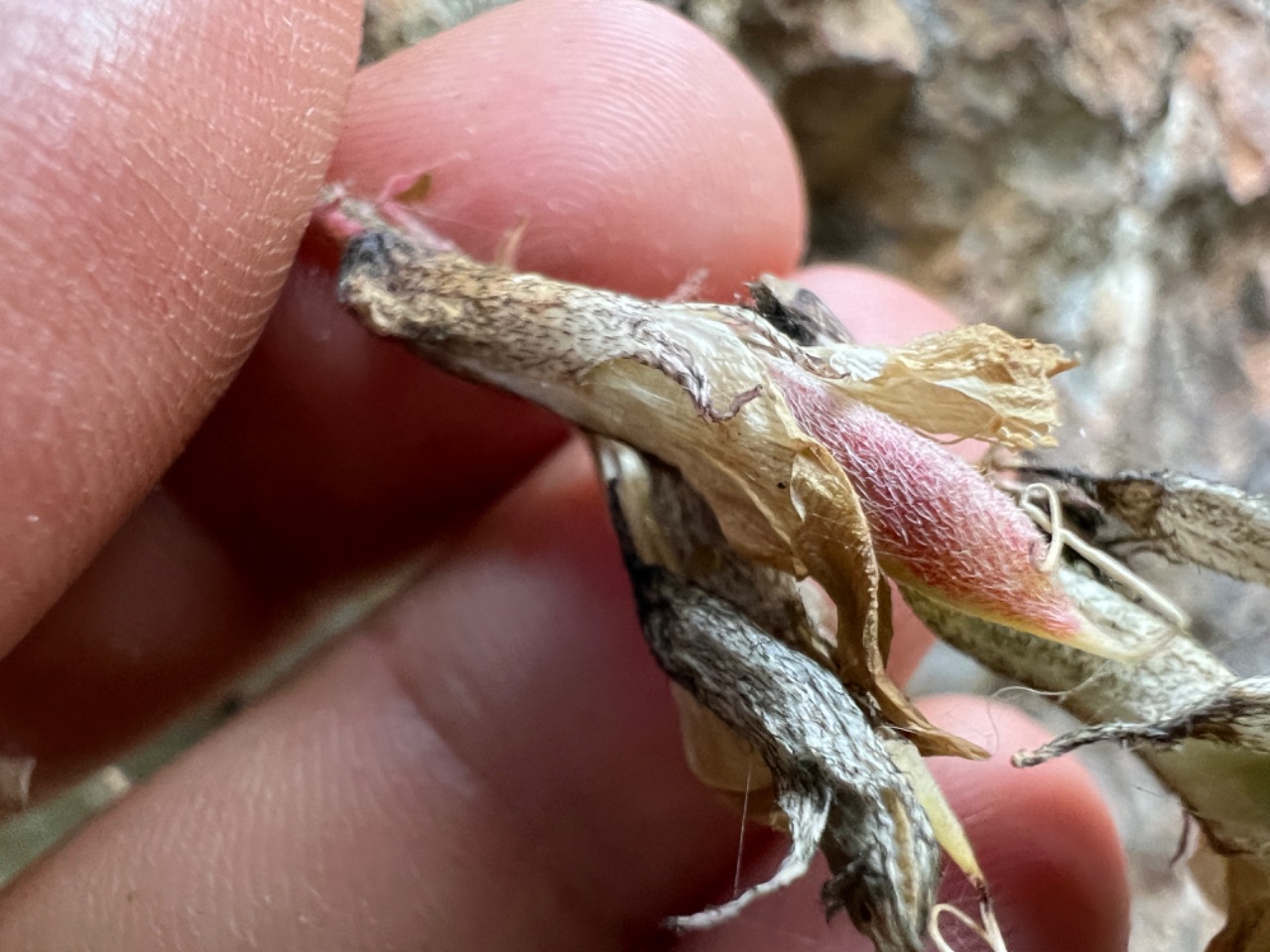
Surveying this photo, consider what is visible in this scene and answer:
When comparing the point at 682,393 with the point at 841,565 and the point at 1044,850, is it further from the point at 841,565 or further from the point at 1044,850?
the point at 1044,850

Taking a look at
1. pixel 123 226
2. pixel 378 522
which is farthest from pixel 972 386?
pixel 378 522

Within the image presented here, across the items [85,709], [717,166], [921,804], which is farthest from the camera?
[85,709]

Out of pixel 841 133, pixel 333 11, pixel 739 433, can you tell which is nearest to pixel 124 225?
pixel 333 11

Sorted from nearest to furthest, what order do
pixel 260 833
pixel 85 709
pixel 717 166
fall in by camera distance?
pixel 260 833 < pixel 717 166 < pixel 85 709

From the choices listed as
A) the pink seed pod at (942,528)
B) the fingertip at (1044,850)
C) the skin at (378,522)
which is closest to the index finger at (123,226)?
the skin at (378,522)

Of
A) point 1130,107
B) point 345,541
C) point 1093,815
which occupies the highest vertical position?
point 1130,107

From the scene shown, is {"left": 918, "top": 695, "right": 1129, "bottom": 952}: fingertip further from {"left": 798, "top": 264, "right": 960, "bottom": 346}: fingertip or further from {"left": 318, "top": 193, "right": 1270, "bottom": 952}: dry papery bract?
{"left": 798, "top": 264, "right": 960, "bottom": 346}: fingertip

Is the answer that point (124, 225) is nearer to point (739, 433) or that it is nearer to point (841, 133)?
point (739, 433)
